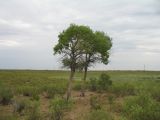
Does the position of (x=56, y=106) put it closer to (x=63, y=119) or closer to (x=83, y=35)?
(x=63, y=119)

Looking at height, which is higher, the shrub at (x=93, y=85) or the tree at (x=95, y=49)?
the tree at (x=95, y=49)

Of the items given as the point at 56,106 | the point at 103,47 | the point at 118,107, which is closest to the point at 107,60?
the point at 103,47

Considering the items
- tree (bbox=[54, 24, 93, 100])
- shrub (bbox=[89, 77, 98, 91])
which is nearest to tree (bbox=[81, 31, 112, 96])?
tree (bbox=[54, 24, 93, 100])

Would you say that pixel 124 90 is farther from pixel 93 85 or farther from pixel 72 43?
pixel 72 43

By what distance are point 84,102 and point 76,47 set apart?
17.7 ft

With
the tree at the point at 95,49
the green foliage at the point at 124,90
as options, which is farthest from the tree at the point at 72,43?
the green foliage at the point at 124,90

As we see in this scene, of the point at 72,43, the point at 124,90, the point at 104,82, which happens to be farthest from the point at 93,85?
the point at 72,43

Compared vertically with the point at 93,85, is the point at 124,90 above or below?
below

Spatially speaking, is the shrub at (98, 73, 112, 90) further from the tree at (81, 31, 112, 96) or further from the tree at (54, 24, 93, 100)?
the tree at (54, 24, 93, 100)

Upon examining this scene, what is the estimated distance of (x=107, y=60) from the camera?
127ft

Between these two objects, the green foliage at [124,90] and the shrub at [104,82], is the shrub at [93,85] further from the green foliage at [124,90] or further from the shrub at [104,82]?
the green foliage at [124,90]

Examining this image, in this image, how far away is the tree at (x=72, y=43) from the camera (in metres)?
29.7

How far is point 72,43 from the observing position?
29875 mm

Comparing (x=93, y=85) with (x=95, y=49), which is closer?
(x=95, y=49)
